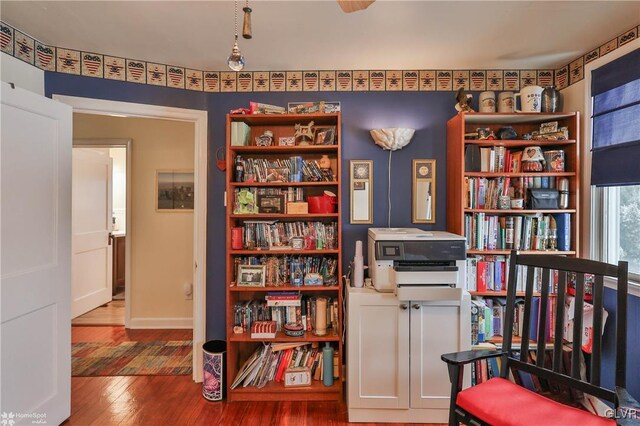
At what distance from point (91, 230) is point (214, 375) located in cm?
291

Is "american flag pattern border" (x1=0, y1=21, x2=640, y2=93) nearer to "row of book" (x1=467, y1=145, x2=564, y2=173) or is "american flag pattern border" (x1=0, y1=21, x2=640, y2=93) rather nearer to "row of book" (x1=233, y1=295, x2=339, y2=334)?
"row of book" (x1=467, y1=145, x2=564, y2=173)

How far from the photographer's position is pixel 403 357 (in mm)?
1972

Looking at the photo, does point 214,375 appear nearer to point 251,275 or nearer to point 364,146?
point 251,275

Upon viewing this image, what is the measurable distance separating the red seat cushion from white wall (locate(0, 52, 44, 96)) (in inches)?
119

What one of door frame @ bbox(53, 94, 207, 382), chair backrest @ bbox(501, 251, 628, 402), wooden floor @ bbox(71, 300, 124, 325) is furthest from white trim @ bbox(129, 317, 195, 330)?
chair backrest @ bbox(501, 251, 628, 402)

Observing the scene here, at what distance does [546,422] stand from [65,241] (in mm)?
2674

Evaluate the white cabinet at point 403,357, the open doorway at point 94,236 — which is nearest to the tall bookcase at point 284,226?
the white cabinet at point 403,357

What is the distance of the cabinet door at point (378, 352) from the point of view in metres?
1.98

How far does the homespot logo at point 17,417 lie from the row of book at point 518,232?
2.83 metres

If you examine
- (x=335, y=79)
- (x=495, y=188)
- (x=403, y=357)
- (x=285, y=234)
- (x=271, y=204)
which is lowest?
(x=403, y=357)

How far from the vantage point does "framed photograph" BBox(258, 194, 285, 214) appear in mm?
2270

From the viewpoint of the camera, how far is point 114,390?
2.36m

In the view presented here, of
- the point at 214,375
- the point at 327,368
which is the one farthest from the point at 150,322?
the point at 327,368

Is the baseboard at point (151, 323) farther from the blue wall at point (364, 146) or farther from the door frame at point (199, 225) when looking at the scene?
the blue wall at point (364, 146)
